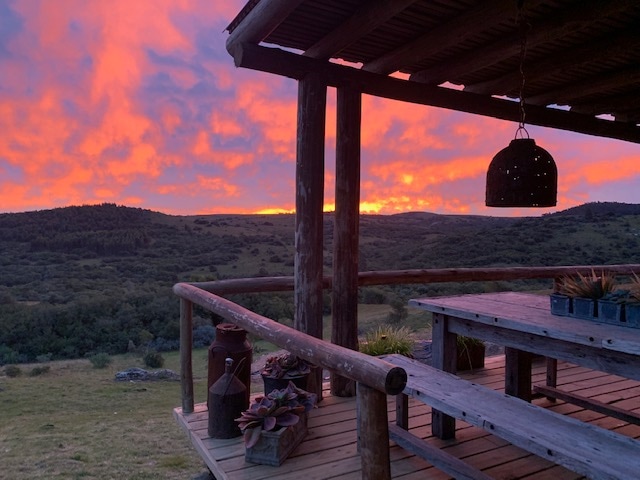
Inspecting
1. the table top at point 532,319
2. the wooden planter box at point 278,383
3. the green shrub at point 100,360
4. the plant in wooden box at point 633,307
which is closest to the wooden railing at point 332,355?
the wooden planter box at point 278,383

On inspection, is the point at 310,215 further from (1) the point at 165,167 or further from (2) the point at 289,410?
(1) the point at 165,167

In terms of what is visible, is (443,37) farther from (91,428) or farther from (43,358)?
(43,358)

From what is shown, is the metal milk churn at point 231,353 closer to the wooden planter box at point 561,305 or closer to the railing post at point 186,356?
the railing post at point 186,356

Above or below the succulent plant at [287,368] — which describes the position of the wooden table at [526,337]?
above

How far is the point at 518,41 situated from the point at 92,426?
7612 millimetres

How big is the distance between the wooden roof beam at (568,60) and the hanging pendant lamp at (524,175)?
1.07 metres

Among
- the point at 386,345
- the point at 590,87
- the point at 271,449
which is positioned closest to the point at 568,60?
the point at 590,87

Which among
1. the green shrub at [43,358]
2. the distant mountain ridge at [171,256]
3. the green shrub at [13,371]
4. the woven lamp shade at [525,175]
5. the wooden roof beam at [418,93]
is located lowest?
the green shrub at [43,358]

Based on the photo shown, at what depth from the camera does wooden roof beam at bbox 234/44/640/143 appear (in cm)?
387

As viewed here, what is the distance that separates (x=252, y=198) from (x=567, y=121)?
1122cm

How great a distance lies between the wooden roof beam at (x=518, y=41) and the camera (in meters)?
3.42

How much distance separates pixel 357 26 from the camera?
357 centimetres

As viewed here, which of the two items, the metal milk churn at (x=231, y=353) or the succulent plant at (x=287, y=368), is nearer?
the metal milk churn at (x=231, y=353)

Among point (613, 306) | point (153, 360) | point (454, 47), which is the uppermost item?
point (454, 47)
